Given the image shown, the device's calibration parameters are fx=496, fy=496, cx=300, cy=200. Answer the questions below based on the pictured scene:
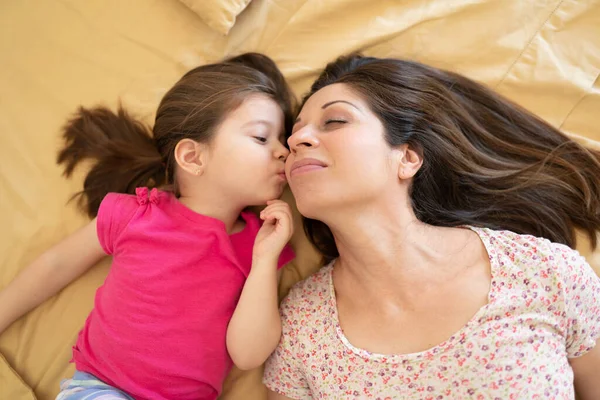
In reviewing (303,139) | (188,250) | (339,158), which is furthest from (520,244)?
(188,250)

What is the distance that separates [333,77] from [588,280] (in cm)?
94

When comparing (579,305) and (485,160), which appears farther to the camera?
(485,160)

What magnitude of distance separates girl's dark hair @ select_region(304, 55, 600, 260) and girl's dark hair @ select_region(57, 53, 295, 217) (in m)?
0.21

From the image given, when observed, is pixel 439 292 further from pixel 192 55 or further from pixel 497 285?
pixel 192 55

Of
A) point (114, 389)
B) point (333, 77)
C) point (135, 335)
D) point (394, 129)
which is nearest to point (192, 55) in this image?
point (333, 77)

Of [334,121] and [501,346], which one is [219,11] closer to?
[334,121]

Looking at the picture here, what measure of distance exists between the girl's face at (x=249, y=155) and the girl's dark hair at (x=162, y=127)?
5cm

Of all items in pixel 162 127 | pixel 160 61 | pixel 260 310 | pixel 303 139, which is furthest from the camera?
pixel 160 61

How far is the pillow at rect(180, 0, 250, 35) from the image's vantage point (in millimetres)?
1735

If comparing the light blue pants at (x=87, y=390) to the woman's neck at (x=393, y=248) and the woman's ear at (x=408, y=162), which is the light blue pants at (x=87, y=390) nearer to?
the woman's neck at (x=393, y=248)

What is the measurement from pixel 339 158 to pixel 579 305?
2.46 feet

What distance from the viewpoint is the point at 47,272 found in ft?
5.35

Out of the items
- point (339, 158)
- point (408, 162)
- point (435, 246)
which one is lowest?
point (435, 246)

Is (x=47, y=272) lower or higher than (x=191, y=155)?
lower
